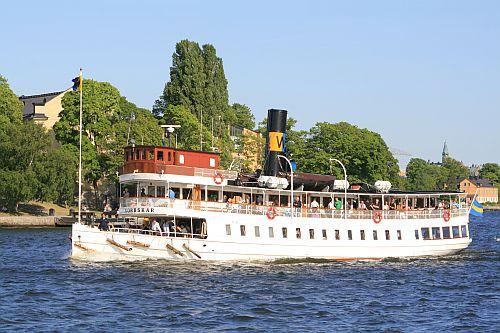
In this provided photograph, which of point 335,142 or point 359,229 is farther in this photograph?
point 335,142

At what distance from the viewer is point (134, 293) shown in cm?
4584

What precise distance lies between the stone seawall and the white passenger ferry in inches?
A: 1808

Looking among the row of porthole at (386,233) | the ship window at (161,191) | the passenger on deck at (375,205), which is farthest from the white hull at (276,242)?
the ship window at (161,191)

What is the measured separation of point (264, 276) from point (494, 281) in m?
14.1

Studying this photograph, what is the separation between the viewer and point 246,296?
46.0 metres

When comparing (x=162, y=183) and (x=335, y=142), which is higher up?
(x=335, y=142)

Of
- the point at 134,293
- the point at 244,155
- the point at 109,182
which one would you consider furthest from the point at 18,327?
the point at 244,155

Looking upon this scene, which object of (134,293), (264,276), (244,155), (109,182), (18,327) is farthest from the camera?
(244,155)

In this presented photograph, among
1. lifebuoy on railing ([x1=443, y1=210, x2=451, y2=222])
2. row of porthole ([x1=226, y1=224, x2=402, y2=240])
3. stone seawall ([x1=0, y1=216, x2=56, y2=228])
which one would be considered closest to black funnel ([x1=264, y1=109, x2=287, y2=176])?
row of porthole ([x1=226, y1=224, x2=402, y2=240])

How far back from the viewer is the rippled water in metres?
39.4

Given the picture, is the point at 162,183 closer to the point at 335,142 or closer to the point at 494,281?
the point at 494,281

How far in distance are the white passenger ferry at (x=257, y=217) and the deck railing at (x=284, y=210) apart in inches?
2.5

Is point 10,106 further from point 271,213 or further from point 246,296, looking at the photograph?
point 246,296

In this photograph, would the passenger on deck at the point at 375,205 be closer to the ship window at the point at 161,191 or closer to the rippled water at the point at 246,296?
the rippled water at the point at 246,296
